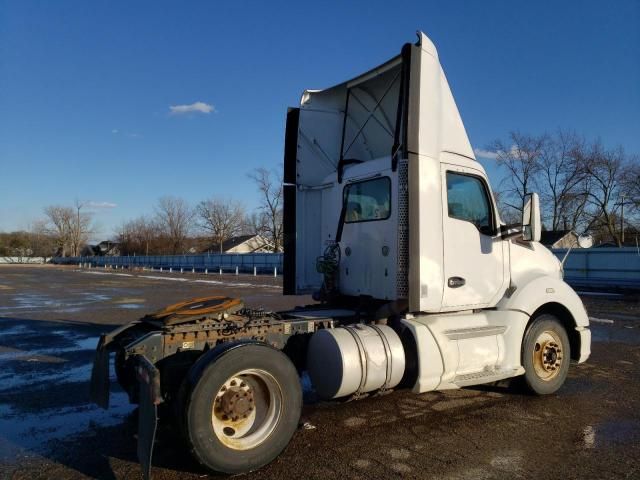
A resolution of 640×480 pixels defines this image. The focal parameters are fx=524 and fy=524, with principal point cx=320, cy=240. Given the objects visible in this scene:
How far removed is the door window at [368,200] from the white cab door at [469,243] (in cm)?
67

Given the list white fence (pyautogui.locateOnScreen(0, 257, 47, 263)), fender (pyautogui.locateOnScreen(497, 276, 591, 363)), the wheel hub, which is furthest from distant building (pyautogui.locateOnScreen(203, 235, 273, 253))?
the wheel hub

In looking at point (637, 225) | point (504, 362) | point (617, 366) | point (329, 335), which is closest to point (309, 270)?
point (329, 335)

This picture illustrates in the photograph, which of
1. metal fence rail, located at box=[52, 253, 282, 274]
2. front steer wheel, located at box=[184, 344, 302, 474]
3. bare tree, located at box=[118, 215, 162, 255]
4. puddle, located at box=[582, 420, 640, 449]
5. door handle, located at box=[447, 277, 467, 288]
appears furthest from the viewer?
bare tree, located at box=[118, 215, 162, 255]

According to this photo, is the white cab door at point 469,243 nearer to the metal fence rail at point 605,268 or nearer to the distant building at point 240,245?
the metal fence rail at point 605,268

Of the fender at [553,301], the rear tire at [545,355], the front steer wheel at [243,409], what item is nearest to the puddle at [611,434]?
the rear tire at [545,355]

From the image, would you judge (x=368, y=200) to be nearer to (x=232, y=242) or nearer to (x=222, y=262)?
(x=222, y=262)

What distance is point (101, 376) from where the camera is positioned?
16.5ft

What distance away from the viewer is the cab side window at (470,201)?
6.09 m

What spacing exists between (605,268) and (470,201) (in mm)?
21545

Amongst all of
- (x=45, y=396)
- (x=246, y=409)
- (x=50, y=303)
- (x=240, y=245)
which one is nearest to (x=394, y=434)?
(x=246, y=409)

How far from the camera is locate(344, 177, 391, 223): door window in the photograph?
615 centimetres

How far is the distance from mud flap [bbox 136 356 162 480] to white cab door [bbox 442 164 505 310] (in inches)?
130

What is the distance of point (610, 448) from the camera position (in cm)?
477

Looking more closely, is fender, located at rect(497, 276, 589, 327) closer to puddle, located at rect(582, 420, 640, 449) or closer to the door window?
puddle, located at rect(582, 420, 640, 449)
